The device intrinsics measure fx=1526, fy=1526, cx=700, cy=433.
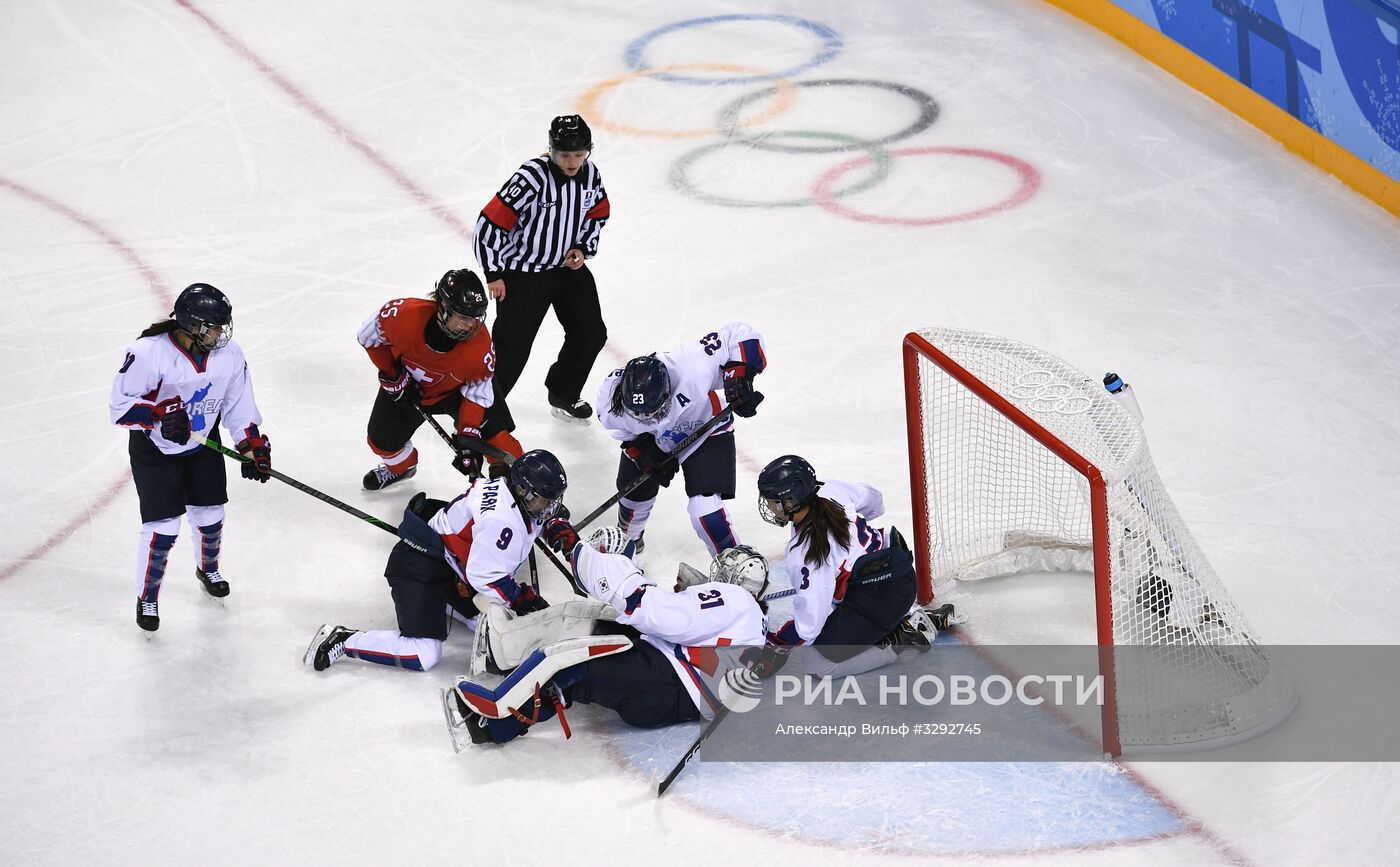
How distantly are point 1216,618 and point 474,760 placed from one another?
1.79m

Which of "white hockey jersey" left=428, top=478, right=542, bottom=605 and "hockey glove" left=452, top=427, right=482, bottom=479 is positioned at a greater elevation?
"white hockey jersey" left=428, top=478, right=542, bottom=605

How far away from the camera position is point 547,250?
4707mm

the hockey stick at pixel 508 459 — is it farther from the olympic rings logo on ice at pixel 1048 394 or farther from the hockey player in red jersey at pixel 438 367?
the olympic rings logo on ice at pixel 1048 394

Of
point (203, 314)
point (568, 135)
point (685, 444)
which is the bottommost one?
point (685, 444)

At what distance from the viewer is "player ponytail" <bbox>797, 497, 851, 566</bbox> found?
351 centimetres

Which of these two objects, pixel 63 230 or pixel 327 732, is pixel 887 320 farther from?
pixel 63 230

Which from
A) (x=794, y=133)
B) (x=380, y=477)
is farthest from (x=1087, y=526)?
(x=794, y=133)

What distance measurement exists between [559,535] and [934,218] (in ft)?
10.2

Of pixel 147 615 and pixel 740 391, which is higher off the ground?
pixel 740 391

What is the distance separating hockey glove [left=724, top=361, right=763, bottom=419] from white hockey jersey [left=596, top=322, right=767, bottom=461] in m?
0.03

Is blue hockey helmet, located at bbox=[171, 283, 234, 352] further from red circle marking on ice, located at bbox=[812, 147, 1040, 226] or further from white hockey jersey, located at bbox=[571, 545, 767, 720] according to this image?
red circle marking on ice, located at bbox=[812, 147, 1040, 226]

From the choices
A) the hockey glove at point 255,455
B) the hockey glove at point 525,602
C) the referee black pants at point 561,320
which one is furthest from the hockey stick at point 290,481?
the referee black pants at point 561,320

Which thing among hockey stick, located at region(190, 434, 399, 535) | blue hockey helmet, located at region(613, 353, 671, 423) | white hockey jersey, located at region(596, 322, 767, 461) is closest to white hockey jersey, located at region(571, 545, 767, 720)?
blue hockey helmet, located at region(613, 353, 671, 423)

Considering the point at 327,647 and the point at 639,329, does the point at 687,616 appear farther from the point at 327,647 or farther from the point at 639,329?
the point at 639,329
